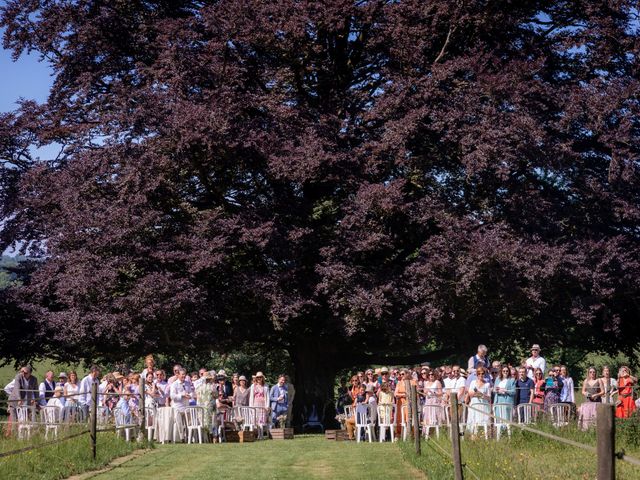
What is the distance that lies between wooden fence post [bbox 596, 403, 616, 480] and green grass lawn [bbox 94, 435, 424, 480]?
26.7ft

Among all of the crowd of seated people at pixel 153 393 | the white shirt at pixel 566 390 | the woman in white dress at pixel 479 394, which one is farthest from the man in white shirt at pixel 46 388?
the white shirt at pixel 566 390

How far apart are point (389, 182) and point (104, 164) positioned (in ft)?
24.8

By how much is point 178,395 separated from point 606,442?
58.1ft

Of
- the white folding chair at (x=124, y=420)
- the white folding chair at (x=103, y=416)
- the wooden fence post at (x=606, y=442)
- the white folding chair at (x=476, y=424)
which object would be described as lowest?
the white folding chair at (x=124, y=420)

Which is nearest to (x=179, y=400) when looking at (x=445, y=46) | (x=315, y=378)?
(x=315, y=378)

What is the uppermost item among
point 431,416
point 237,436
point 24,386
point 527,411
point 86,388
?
point 24,386

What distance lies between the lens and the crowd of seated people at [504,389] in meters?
19.2

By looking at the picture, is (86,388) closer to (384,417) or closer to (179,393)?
(179,393)

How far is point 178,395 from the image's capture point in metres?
23.0

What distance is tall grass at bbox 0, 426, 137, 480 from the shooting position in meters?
14.1

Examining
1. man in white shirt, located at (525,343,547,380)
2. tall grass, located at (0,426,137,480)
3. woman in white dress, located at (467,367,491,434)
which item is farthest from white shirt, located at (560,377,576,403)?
tall grass, located at (0,426,137,480)

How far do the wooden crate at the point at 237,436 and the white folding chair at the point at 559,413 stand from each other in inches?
282

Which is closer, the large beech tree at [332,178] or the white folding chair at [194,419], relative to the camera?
the white folding chair at [194,419]

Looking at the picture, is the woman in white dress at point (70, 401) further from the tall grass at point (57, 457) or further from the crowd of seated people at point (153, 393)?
the tall grass at point (57, 457)
